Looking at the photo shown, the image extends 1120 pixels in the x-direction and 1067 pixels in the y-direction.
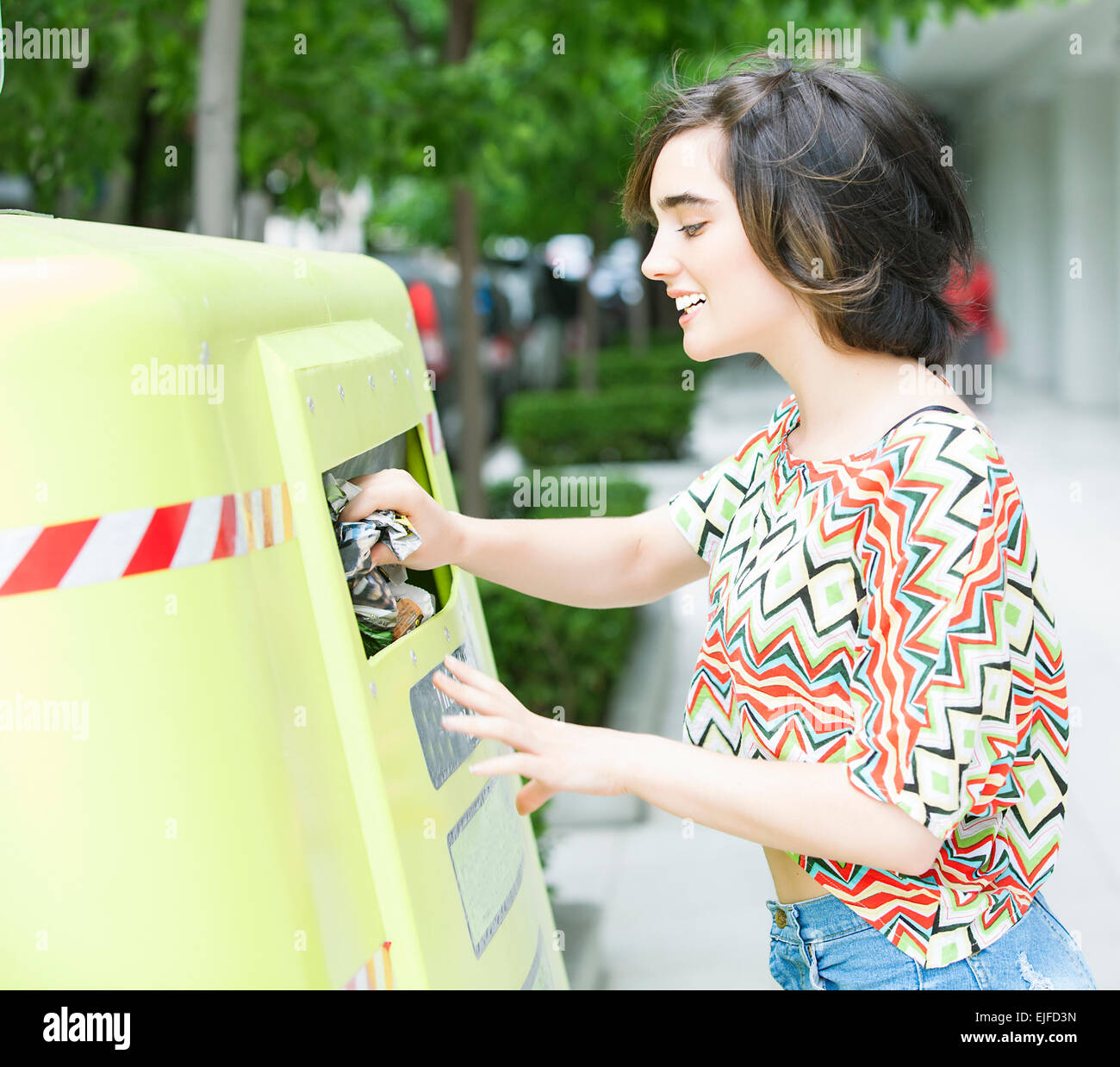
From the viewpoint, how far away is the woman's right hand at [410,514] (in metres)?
1.57

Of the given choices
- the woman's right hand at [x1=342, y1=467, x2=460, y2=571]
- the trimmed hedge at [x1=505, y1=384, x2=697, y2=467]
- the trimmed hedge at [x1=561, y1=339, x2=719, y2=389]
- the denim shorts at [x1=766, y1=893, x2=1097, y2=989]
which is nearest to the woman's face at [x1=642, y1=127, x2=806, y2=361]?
the woman's right hand at [x1=342, y1=467, x2=460, y2=571]

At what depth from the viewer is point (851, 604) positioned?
4.56 ft

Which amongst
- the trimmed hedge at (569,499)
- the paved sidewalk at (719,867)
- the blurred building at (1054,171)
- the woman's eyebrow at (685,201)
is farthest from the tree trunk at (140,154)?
the blurred building at (1054,171)

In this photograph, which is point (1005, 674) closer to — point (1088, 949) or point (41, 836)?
point (41, 836)

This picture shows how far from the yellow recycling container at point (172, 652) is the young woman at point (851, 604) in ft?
0.54

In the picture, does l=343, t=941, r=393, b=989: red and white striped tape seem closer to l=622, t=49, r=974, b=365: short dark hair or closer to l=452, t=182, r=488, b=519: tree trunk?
l=622, t=49, r=974, b=365: short dark hair

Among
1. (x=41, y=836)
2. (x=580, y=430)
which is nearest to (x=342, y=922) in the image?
(x=41, y=836)

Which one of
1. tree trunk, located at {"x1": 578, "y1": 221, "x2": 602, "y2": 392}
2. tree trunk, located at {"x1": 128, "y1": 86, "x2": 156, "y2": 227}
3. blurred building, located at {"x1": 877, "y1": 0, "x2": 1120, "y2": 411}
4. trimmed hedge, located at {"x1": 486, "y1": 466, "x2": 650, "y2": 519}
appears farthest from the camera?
blurred building, located at {"x1": 877, "y1": 0, "x2": 1120, "y2": 411}

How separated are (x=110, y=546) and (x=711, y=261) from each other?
2.37 feet

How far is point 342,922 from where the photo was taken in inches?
52.6

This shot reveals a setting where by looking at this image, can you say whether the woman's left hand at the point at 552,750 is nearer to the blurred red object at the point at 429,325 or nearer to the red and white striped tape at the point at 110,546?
the red and white striped tape at the point at 110,546

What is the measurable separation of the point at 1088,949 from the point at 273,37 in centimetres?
385

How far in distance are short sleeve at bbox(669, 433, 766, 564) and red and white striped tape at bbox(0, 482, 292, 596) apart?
754mm

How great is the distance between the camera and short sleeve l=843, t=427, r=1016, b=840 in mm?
1267
